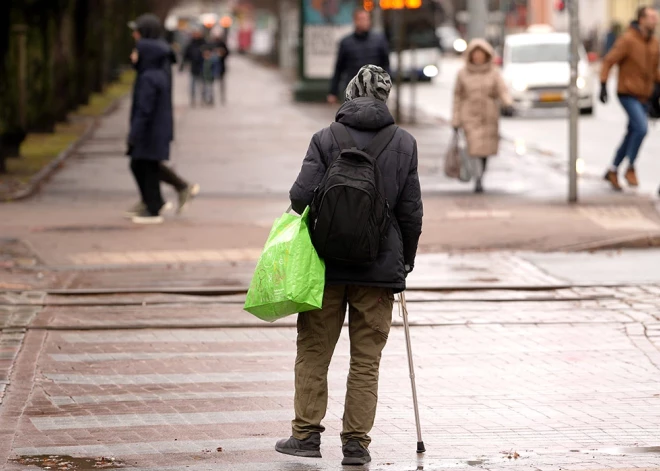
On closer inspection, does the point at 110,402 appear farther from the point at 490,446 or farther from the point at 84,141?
the point at 84,141

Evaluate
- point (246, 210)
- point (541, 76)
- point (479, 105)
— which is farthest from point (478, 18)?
point (246, 210)

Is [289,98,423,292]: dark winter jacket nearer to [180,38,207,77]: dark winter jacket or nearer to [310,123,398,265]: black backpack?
[310,123,398,265]: black backpack

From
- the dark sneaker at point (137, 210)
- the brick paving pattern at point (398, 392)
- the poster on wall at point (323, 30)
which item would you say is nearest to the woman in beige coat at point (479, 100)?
the dark sneaker at point (137, 210)

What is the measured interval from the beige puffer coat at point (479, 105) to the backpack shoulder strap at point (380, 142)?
1076 cm

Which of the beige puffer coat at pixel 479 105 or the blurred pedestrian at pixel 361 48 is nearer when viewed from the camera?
the beige puffer coat at pixel 479 105

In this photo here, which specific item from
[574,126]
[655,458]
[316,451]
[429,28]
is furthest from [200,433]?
[429,28]

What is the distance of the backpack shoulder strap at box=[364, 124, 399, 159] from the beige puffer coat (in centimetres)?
1076

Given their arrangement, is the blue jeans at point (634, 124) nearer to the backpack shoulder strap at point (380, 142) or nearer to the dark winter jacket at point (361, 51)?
the dark winter jacket at point (361, 51)

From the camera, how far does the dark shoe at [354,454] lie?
636cm

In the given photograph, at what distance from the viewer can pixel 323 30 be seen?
122 feet

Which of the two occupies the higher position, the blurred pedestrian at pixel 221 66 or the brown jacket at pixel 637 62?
the brown jacket at pixel 637 62

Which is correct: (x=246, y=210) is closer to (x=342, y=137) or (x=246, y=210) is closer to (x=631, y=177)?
(x=631, y=177)

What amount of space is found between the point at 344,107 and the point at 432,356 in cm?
277

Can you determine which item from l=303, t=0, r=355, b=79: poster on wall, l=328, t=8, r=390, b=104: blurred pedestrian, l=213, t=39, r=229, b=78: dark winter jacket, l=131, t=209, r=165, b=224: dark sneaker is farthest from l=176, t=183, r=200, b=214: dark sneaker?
l=213, t=39, r=229, b=78: dark winter jacket
